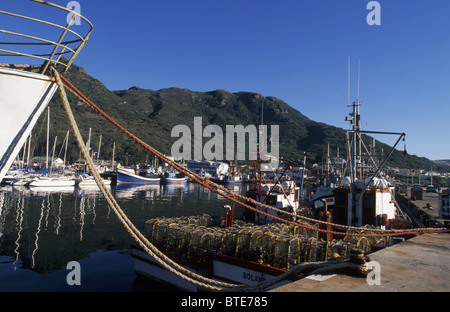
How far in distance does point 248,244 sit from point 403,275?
5.70 metres

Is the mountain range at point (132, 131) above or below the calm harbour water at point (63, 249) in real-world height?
above

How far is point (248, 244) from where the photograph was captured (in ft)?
36.5

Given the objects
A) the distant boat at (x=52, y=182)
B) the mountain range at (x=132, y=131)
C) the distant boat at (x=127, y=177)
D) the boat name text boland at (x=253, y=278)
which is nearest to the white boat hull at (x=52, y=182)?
the distant boat at (x=52, y=182)

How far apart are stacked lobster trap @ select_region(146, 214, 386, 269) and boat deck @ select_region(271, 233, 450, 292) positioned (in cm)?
151

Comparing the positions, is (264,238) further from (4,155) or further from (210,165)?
(210,165)

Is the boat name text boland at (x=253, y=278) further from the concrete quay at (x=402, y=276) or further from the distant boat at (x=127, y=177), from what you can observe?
the distant boat at (x=127, y=177)

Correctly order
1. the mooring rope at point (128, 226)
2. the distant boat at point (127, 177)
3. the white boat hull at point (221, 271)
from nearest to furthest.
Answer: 1. the mooring rope at point (128, 226)
2. the white boat hull at point (221, 271)
3. the distant boat at point (127, 177)

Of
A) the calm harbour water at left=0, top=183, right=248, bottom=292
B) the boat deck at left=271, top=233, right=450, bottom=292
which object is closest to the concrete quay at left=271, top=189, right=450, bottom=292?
the boat deck at left=271, top=233, right=450, bottom=292

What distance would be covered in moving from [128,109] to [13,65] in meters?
186

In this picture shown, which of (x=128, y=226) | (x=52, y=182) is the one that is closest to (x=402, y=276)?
(x=128, y=226)

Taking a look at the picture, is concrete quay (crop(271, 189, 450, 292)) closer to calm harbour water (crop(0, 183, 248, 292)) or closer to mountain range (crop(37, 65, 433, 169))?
calm harbour water (crop(0, 183, 248, 292))

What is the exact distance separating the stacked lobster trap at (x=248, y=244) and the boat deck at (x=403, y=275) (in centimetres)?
151

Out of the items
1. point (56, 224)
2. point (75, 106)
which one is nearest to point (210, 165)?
point (75, 106)

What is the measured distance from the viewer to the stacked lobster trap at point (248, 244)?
9852 mm
